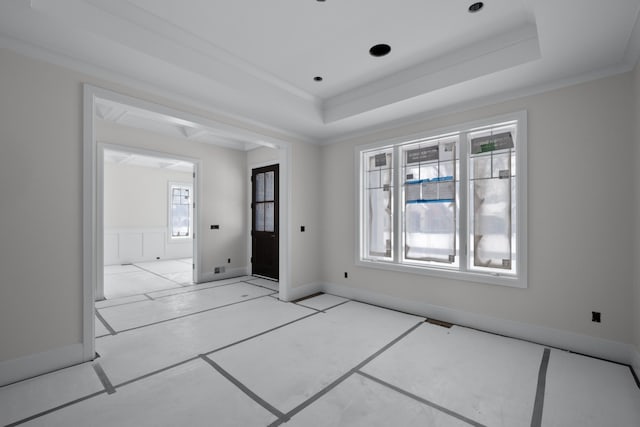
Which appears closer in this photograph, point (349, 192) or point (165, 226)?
point (349, 192)

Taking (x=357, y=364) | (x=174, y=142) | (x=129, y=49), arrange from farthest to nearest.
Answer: (x=174, y=142), (x=357, y=364), (x=129, y=49)

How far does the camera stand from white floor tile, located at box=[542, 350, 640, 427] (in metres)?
1.91

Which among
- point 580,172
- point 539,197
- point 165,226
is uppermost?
point 580,172

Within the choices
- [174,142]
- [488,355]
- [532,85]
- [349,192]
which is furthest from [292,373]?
[174,142]

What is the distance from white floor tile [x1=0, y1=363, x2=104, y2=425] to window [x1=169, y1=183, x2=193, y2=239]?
7.36 metres

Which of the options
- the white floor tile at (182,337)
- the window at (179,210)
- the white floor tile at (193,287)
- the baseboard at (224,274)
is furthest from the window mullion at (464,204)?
the window at (179,210)

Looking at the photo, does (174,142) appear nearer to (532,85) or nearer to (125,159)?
(125,159)

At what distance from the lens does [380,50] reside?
301 cm

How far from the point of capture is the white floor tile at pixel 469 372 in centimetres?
204

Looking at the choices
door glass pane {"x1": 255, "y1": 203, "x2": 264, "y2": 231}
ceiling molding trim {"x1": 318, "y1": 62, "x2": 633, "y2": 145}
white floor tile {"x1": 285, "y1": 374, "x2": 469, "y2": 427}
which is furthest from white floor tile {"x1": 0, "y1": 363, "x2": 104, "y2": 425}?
ceiling molding trim {"x1": 318, "y1": 62, "x2": 633, "y2": 145}

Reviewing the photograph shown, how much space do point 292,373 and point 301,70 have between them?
10.4 ft

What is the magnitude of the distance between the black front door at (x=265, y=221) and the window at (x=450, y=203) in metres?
2.08

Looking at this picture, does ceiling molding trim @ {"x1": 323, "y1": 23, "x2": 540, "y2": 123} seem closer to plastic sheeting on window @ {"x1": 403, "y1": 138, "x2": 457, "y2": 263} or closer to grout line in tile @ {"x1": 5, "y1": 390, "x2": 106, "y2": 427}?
plastic sheeting on window @ {"x1": 403, "y1": 138, "x2": 457, "y2": 263}

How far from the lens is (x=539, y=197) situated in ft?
10.1
